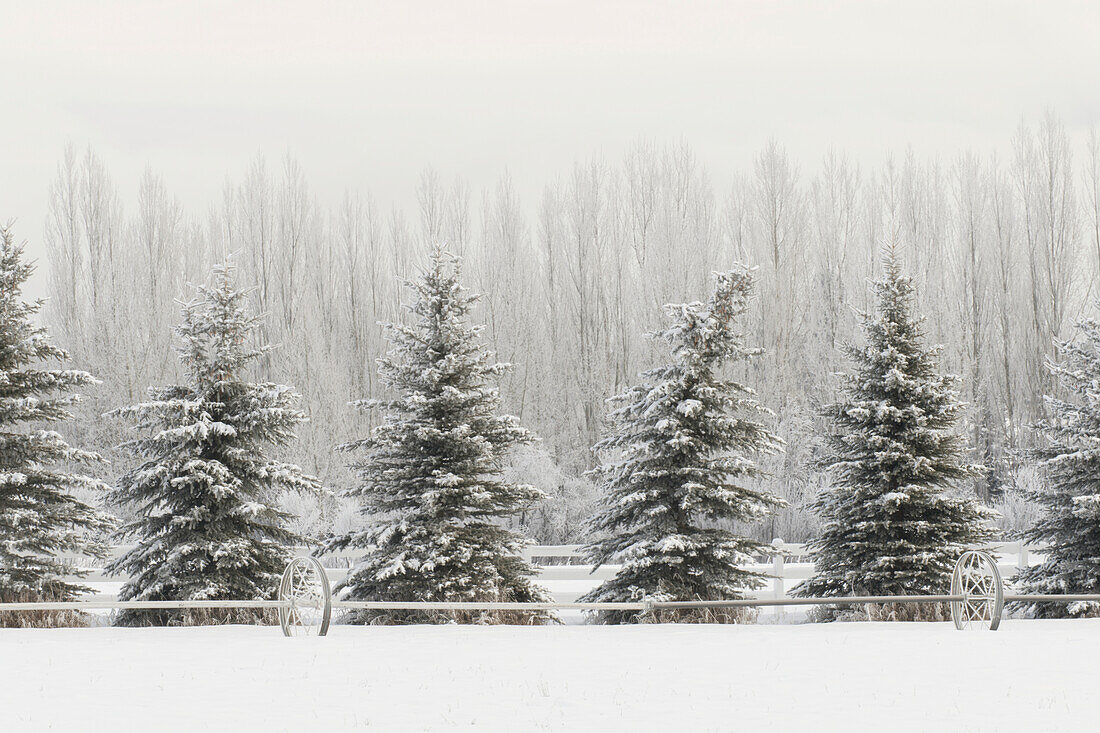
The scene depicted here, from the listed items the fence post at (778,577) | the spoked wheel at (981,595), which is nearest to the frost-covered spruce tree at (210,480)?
the fence post at (778,577)

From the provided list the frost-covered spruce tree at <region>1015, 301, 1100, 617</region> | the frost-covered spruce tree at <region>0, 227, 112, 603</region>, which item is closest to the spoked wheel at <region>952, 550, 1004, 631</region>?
the frost-covered spruce tree at <region>1015, 301, 1100, 617</region>

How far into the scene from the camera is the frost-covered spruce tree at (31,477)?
15.9 meters

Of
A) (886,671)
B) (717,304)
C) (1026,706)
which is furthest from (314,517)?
(1026,706)

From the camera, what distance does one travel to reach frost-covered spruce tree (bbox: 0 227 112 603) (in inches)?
628

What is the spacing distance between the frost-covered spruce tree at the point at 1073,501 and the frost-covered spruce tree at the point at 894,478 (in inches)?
40.8

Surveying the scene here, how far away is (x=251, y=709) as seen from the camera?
762 centimetres

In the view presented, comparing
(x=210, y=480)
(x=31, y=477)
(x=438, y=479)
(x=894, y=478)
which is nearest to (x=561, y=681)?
(x=438, y=479)

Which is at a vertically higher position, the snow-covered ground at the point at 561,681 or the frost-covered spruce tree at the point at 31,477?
the frost-covered spruce tree at the point at 31,477

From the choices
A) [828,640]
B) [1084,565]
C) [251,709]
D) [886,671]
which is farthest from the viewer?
[1084,565]

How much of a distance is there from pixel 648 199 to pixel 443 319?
2324cm

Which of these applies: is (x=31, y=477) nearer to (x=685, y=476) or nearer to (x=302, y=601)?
(x=302, y=601)

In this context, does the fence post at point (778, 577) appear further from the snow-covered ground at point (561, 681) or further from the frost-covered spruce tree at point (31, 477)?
the frost-covered spruce tree at point (31, 477)

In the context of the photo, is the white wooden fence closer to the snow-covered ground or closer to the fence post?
the fence post

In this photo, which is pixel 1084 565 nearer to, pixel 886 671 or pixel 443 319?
pixel 886 671
